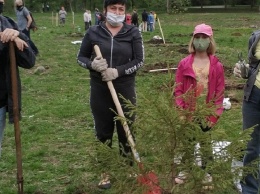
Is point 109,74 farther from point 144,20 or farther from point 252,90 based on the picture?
point 144,20

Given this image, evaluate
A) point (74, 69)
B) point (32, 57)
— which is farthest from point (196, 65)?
point (74, 69)

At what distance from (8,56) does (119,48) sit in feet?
3.79

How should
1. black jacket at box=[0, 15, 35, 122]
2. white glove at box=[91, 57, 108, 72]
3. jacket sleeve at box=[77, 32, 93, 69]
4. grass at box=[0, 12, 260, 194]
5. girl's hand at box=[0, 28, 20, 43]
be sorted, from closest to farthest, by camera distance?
girl's hand at box=[0, 28, 20, 43]
black jacket at box=[0, 15, 35, 122]
white glove at box=[91, 57, 108, 72]
jacket sleeve at box=[77, 32, 93, 69]
grass at box=[0, 12, 260, 194]

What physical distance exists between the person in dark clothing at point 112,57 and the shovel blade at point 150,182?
4.00ft

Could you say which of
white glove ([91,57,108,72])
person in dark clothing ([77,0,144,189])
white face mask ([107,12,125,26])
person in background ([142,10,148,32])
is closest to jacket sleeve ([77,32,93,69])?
person in dark clothing ([77,0,144,189])

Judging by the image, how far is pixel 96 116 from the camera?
5.16 meters

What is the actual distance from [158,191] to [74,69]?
10.6 metres

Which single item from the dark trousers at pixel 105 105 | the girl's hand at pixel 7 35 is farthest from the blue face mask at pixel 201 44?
the girl's hand at pixel 7 35

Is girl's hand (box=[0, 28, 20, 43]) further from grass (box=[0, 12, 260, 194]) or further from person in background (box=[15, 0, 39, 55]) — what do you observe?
person in background (box=[15, 0, 39, 55])

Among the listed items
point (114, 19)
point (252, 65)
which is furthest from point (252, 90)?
point (114, 19)

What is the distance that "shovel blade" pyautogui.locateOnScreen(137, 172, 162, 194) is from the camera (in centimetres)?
345

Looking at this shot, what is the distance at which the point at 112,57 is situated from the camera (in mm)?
4883

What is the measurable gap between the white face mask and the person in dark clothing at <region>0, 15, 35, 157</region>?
0.94 metres

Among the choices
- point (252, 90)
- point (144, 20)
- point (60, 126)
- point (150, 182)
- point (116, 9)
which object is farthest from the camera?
point (144, 20)
